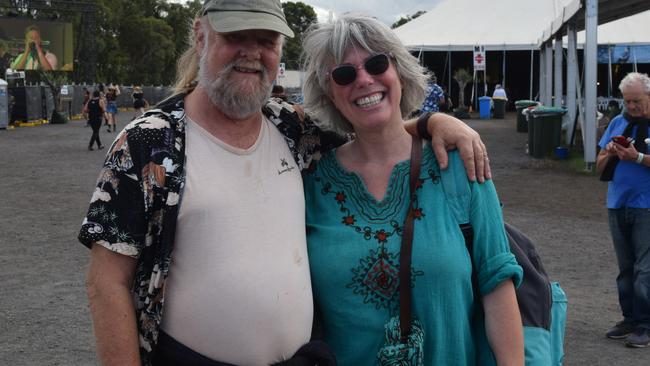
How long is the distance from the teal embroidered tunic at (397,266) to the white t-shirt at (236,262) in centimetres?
10

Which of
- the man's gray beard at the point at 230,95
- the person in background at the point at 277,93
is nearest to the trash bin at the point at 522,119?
the person in background at the point at 277,93

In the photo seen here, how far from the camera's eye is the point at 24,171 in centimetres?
1681

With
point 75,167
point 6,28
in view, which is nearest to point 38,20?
point 6,28

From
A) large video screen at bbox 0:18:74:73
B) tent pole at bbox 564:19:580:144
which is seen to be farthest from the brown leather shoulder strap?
large video screen at bbox 0:18:74:73

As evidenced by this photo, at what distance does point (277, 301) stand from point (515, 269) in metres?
0.74

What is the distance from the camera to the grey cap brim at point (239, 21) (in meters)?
2.40

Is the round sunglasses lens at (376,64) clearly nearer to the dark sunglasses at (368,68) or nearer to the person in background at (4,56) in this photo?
the dark sunglasses at (368,68)

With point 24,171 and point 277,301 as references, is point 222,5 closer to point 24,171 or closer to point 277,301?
point 277,301

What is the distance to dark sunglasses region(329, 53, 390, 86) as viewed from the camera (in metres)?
2.63

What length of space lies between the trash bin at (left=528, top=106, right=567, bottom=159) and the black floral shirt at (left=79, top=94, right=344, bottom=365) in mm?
16677

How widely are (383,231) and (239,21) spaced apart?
0.79 metres

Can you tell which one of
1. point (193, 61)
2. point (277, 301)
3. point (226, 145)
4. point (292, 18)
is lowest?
point (277, 301)

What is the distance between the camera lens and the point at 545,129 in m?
18.3

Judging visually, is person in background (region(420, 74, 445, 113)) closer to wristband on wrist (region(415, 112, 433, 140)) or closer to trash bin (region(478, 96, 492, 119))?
wristband on wrist (region(415, 112, 433, 140))
